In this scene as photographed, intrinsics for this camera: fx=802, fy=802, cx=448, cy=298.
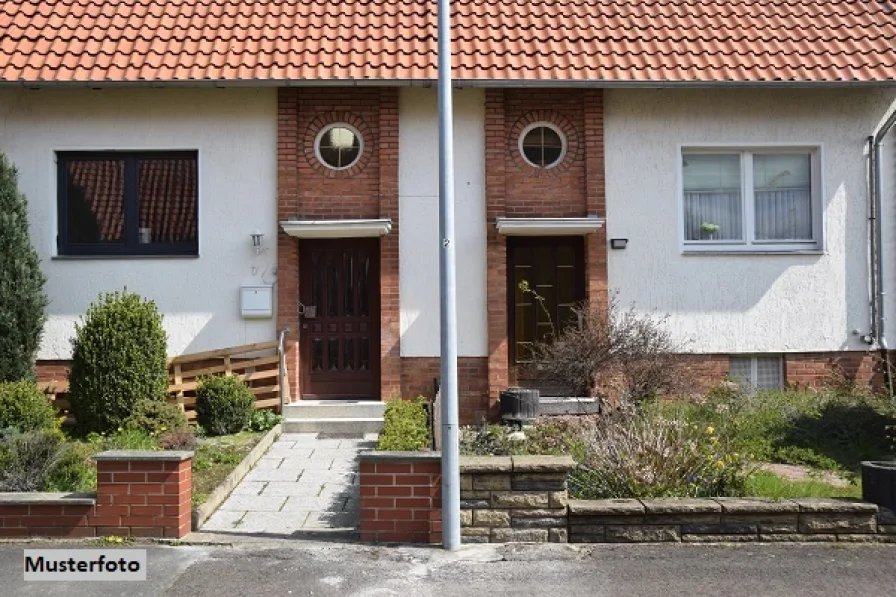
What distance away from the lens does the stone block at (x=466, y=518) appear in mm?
5812

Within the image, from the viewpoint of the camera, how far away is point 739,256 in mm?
10773

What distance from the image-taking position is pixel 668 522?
5.78m

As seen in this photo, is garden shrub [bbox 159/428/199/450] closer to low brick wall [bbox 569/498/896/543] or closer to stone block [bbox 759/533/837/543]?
low brick wall [bbox 569/498/896/543]

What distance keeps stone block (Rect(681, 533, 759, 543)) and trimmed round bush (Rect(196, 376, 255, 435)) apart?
5.48 m

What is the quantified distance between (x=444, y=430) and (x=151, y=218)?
6760mm

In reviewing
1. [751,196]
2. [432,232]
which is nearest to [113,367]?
[432,232]

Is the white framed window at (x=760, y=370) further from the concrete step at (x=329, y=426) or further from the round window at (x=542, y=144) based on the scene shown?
the concrete step at (x=329, y=426)

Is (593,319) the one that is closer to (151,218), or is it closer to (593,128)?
(593,128)

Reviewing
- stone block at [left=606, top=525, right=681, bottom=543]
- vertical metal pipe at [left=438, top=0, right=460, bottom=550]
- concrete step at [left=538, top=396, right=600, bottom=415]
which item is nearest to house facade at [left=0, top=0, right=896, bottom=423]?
concrete step at [left=538, top=396, right=600, bottom=415]

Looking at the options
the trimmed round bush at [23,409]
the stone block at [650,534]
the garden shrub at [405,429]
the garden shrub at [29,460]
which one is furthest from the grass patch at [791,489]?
the trimmed round bush at [23,409]

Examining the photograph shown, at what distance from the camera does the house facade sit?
34.5 feet

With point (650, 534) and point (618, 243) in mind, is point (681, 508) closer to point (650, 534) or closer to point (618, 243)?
point (650, 534)

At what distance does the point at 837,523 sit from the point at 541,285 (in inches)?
227

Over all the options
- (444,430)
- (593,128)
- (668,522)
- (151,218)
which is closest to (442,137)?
(444,430)
